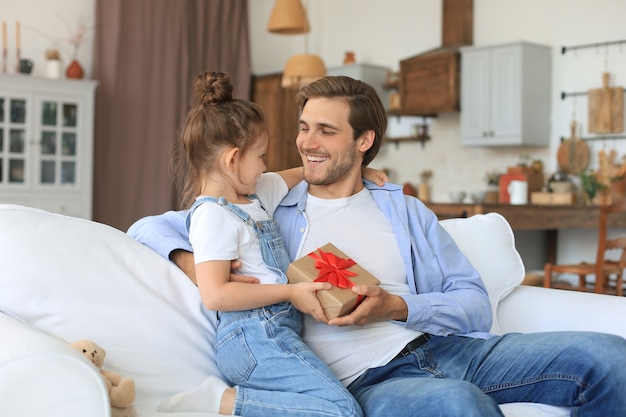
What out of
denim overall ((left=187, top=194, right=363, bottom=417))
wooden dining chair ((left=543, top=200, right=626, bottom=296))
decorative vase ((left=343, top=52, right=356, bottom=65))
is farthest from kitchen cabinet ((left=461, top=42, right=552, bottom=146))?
denim overall ((left=187, top=194, right=363, bottom=417))

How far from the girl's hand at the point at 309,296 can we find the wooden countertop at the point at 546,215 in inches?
131

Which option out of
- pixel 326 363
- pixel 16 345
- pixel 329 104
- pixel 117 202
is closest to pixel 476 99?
pixel 117 202

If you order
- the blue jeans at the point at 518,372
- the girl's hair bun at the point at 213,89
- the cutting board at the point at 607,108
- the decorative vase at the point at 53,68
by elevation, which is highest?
the decorative vase at the point at 53,68

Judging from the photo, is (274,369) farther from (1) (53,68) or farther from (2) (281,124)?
(2) (281,124)

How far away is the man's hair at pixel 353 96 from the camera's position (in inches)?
88.6

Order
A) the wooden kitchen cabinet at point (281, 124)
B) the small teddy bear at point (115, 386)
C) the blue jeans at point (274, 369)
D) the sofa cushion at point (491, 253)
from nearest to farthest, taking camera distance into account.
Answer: the small teddy bear at point (115, 386), the blue jeans at point (274, 369), the sofa cushion at point (491, 253), the wooden kitchen cabinet at point (281, 124)

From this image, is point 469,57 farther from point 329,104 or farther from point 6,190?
point 329,104

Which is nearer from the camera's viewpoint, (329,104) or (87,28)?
(329,104)

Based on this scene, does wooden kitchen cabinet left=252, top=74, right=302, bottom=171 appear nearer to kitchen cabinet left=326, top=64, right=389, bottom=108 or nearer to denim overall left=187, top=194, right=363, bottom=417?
kitchen cabinet left=326, top=64, right=389, bottom=108

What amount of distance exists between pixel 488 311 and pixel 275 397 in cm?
73

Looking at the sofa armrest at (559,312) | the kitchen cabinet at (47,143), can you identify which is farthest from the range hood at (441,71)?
the sofa armrest at (559,312)

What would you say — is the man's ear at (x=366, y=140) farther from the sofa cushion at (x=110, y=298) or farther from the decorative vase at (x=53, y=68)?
the decorative vase at (x=53, y=68)

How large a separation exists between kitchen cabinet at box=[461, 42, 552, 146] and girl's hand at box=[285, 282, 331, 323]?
4.57 m

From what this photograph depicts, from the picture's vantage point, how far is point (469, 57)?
641 cm
